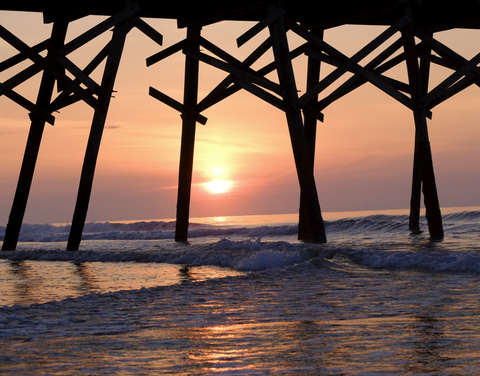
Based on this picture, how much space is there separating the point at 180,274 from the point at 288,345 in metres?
3.21

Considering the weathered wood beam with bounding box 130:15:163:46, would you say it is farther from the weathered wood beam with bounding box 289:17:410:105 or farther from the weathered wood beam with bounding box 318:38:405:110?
the weathered wood beam with bounding box 318:38:405:110

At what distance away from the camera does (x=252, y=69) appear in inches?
348

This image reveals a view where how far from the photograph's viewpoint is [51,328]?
3311 mm

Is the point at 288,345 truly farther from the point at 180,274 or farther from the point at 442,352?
the point at 180,274

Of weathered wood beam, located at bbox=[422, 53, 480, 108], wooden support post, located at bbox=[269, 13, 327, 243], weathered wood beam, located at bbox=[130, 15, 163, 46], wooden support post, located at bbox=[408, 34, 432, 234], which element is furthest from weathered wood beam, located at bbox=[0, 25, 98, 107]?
wooden support post, located at bbox=[408, 34, 432, 234]

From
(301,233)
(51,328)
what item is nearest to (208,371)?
(51,328)

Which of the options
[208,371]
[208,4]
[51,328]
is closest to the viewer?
[208,371]

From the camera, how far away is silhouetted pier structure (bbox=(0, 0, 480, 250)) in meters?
7.92

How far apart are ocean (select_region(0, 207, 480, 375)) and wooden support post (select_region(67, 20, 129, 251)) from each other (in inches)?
50.6

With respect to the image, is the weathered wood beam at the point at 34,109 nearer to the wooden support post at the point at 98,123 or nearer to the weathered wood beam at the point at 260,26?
the wooden support post at the point at 98,123

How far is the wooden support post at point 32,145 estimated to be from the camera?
8711 millimetres

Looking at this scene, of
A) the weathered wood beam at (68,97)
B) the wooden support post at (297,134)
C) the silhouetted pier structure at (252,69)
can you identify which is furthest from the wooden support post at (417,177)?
the weathered wood beam at (68,97)

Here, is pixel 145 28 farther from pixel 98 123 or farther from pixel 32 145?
pixel 32 145

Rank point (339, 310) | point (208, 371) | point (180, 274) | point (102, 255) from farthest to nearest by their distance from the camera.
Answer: point (102, 255)
point (180, 274)
point (339, 310)
point (208, 371)
